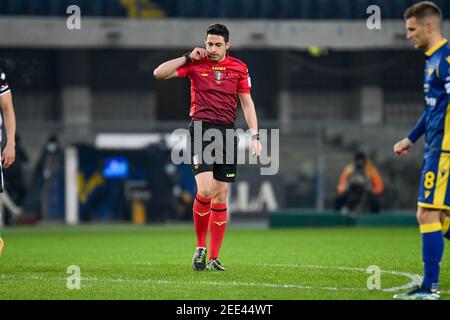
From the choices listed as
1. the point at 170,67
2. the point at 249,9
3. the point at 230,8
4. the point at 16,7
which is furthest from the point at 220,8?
the point at 170,67

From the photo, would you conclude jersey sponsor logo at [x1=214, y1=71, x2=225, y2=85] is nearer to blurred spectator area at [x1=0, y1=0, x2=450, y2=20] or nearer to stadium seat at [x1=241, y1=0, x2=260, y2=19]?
blurred spectator area at [x1=0, y1=0, x2=450, y2=20]

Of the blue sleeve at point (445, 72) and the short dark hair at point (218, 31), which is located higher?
the short dark hair at point (218, 31)

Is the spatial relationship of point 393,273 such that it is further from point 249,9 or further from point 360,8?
point 360,8

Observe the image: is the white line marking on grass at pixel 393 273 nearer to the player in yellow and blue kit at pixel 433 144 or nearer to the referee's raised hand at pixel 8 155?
the player in yellow and blue kit at pixel 433 144

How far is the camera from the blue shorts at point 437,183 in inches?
257

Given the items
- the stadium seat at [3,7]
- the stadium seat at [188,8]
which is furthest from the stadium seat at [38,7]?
the stadium seat at [188,8]

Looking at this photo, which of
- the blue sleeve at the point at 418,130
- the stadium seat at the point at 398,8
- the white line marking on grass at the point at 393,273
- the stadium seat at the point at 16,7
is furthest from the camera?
the stadium seat at the point at 398,8

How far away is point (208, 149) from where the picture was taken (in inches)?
349

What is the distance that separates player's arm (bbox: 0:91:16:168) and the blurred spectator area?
16.7 metres

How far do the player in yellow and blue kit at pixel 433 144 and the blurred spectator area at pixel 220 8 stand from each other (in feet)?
61.4

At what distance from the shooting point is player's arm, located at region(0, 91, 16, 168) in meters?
8.13

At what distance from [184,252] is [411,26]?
5860 millimetres
